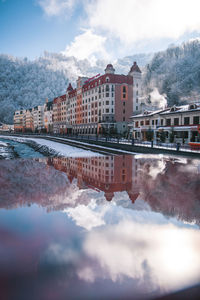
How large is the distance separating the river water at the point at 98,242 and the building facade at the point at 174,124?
81.6 feet

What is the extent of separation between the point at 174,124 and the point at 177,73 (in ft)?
291

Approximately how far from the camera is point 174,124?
35.8 metres

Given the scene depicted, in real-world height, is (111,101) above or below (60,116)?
above

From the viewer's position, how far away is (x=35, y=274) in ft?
12.6

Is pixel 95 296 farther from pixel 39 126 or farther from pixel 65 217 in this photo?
pixel 39 126

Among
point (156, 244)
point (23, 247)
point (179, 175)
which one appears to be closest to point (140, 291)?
point (156, 244)

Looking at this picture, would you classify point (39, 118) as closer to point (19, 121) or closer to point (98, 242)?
point (19, 121)

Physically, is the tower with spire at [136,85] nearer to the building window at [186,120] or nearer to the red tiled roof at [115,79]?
the red tiled roof at [115,79]

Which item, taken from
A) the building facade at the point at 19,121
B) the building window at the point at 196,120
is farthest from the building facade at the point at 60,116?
the building window at the point at 196,120

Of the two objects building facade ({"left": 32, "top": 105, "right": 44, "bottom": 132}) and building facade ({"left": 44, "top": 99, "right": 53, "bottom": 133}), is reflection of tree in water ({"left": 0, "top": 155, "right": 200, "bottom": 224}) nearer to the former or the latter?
building facade ({"left": 44, "top": 99, "right": 53, "bottom": 133})

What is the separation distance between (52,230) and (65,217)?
0.88 m

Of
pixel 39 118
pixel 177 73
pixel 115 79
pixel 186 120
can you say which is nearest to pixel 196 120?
pixel 186 120

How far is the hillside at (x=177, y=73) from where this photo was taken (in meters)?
98.8

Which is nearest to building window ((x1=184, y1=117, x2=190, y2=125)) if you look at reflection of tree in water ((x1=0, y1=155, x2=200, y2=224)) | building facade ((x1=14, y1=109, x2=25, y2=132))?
reflection of tree in water ((x1=0, y1=155, x2=200, y2=224))
